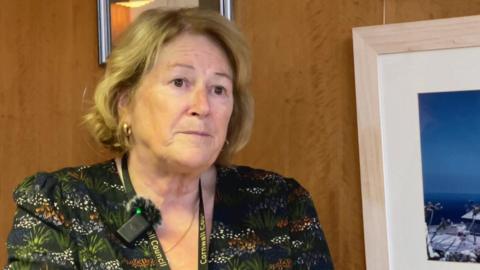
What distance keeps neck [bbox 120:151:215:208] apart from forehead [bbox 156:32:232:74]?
0.19 meters

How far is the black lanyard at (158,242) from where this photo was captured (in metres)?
1.20

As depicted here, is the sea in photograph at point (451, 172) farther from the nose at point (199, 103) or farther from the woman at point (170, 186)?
the nose at point (199, 103)

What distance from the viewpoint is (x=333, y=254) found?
142cm

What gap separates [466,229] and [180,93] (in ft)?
1.90

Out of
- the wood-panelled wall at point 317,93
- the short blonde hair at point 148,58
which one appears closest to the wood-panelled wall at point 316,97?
the wood-panelled wall at point 317,93

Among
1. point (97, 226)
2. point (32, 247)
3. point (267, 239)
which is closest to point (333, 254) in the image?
point (267, 239)

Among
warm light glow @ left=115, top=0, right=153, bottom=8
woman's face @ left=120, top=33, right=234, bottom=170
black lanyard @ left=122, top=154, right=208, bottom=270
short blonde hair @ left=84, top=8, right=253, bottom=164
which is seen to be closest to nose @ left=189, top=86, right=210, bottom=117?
woman's face @ left=120, top=33, right=234, bottom=170

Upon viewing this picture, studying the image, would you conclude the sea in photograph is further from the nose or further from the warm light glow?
the warm light glow

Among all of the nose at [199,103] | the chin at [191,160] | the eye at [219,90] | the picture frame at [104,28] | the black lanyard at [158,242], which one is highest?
the picture frame at [104,28]

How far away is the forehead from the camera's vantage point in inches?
47.6

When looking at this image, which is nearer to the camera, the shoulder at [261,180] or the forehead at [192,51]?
the forehead at [192,51]

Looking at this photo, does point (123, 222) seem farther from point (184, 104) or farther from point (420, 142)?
point (420, 142)

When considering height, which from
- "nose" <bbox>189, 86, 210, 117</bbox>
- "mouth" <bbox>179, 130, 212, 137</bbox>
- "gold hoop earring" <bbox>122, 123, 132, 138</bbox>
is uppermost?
"nose" <bbox>189, 86, 210, 117</bbox>

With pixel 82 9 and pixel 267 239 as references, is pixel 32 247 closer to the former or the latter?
pixel 267 239
